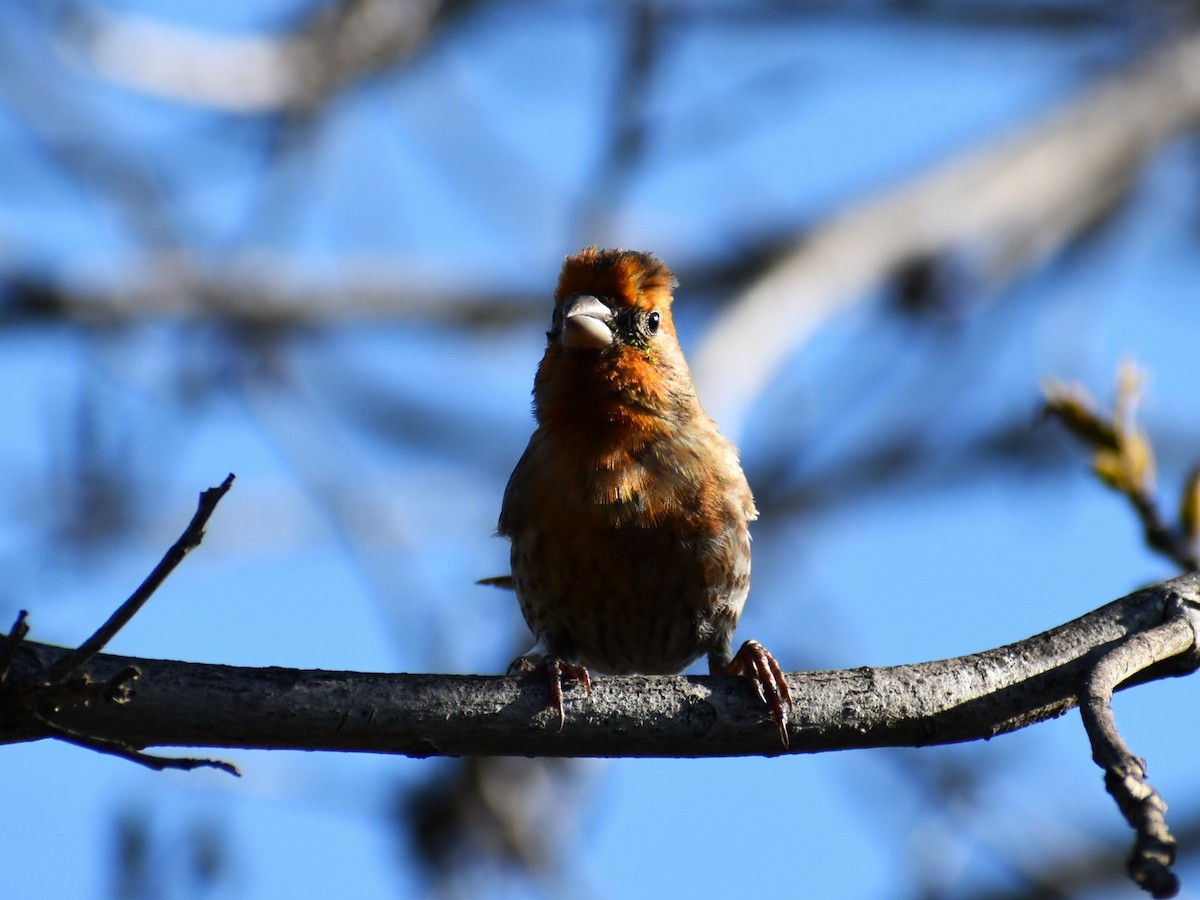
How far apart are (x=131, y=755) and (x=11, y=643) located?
0.35 m

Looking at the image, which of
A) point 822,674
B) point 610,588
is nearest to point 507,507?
point 610,588

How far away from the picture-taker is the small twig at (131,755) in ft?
10.9

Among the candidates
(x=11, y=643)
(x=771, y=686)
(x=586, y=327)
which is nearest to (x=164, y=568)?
(x=11, y=643)

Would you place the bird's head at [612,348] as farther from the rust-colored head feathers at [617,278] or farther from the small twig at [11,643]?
the small twig at [11,643]

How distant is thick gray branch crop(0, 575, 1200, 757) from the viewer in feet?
12.3

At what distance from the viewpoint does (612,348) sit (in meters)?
5.84

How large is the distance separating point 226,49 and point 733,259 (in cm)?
369

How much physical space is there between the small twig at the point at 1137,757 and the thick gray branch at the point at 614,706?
0.19 ft

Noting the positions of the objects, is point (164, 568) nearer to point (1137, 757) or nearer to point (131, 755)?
point (131, 755)

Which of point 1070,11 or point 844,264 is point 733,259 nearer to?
point 844,264

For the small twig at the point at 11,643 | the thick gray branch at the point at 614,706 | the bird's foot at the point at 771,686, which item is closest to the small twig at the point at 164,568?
the small twig at the point at 11,643

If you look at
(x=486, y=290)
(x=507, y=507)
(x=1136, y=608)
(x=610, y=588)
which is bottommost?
(x=1136, y=608)

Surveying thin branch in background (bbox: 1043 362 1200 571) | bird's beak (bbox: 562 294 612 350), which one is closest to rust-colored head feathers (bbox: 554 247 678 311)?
bird's beak (bbox: 562 294 612 350)

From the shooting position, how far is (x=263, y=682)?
→ 3824mm
